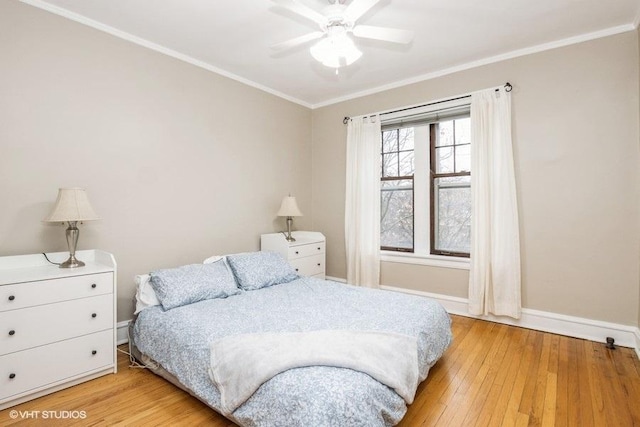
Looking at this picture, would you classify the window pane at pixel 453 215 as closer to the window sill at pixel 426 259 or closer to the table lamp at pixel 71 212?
the window sill at pixel 426 259

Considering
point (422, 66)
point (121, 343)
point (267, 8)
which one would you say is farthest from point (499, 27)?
point (121, 343)

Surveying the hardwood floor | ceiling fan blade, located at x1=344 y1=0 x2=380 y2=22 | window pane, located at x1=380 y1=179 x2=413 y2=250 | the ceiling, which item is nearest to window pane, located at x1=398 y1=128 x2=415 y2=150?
window pane, located at x1=380 y1=179 x2=413 y2=250

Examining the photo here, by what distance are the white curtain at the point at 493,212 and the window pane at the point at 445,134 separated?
0.32 metres

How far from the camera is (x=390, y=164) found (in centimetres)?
392

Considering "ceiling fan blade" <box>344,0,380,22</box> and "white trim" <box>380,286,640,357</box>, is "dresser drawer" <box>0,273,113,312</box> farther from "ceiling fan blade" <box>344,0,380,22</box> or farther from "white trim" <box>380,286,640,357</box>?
"white trim" <box>380,286,640,357</box>

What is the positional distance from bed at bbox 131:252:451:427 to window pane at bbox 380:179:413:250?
4.49ft

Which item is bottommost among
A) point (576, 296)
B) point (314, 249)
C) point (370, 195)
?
point (576, 296)

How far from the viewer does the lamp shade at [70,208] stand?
2.06m

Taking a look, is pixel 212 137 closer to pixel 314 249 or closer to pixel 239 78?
pixel 239 78

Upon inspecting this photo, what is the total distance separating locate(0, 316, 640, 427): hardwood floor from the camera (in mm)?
1705

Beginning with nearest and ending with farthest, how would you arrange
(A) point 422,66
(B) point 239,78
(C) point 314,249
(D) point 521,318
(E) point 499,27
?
1. (E) point 499,27
2. (D) point 521,318
3. (A) point 422,66
4. (B) point 239,78
5. (C) point 314,249

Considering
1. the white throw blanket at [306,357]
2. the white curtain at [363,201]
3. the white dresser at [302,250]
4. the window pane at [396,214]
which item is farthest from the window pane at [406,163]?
the white throw blanket at [306,357]

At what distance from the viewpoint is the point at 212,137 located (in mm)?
3307

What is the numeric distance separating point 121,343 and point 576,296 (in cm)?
393
